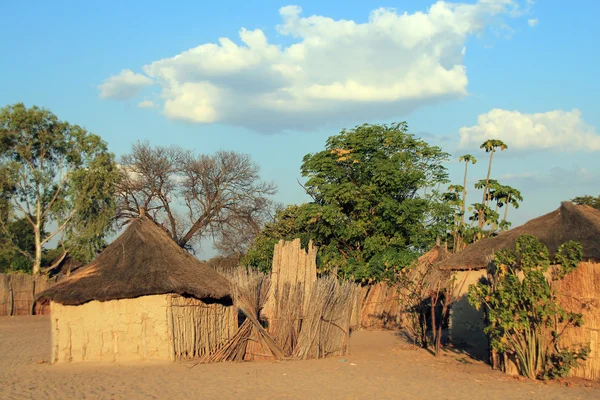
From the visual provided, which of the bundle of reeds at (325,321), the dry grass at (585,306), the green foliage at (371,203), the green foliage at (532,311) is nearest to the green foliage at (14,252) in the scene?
the green foliage at (371,203)

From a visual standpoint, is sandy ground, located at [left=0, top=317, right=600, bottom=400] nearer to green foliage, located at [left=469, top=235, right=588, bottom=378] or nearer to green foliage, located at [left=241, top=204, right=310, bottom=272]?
green foliage, located at [left=469, top=235, right=588, bottom=378]

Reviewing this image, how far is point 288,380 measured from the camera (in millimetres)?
10727

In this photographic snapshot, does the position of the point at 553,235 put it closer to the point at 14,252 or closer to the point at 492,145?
the point at 492,145

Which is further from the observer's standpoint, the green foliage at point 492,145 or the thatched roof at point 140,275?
the green foliage at point 492,145

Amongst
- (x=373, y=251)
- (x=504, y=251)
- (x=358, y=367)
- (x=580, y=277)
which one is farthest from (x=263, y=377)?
(x=373, y=251)

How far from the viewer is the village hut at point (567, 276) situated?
1015cm

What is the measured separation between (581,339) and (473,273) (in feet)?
12.2

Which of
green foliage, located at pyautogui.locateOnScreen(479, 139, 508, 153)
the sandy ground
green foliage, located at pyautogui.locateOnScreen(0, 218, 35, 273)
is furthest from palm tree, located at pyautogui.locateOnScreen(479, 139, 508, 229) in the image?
green foliage, located at pyautogui.locateOnScreen(0, 218, 35, 273)

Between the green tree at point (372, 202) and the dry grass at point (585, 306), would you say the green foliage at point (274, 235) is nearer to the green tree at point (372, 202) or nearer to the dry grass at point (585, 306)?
the green tree at point (372, 202)

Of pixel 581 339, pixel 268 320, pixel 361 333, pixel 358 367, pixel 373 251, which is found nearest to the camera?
pixel 581 339

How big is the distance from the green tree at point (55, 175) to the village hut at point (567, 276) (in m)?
20.5

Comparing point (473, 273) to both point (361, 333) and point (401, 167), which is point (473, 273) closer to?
point (361, 333)

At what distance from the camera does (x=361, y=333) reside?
19000mm

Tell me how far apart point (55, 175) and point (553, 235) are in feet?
82.3
